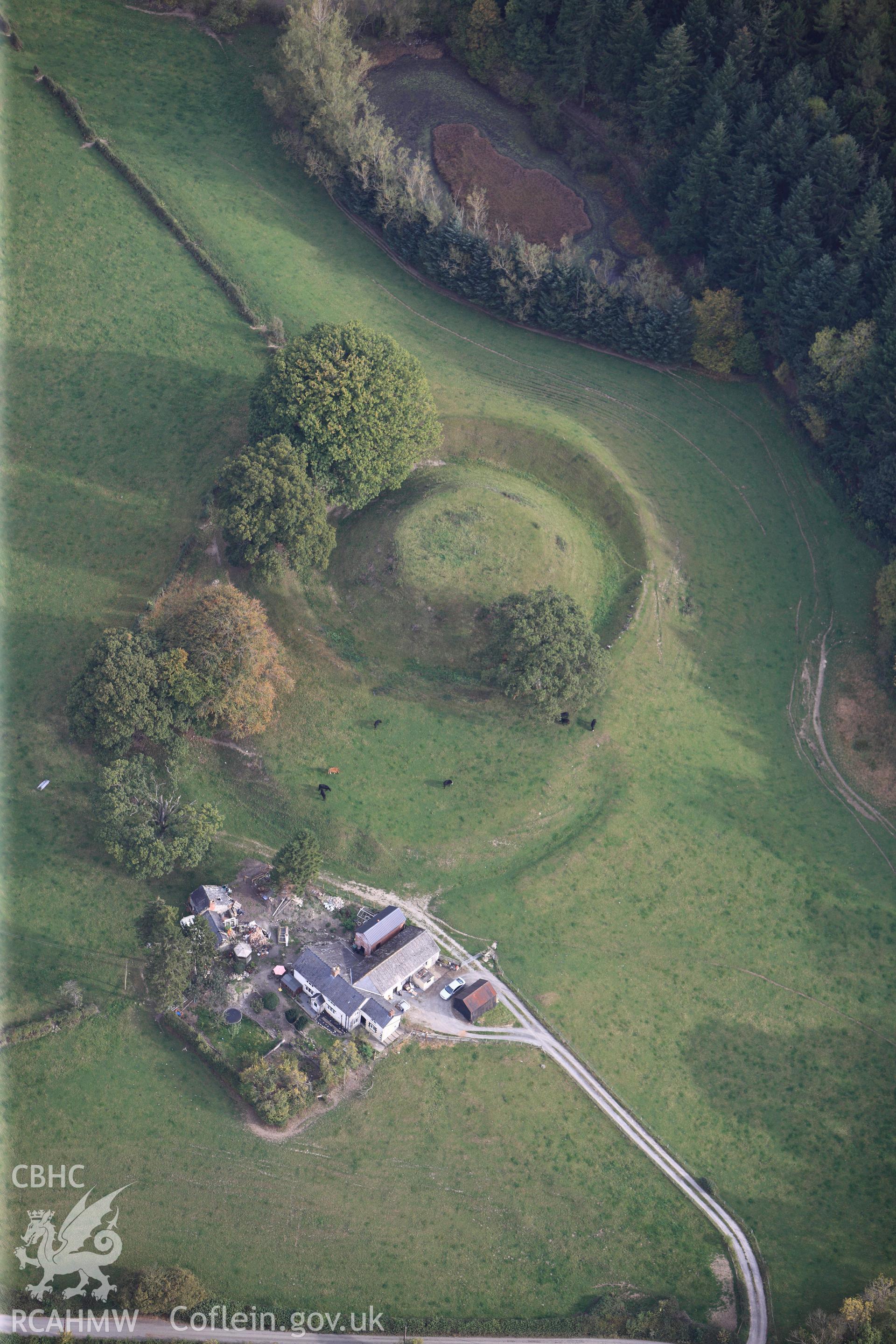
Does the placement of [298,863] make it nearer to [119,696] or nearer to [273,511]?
[119,696]

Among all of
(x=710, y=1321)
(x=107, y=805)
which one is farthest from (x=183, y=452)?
(x=710, y=1321)

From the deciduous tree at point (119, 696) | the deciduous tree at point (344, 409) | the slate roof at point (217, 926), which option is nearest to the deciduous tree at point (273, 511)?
the deciduous tree at point (344, 409)

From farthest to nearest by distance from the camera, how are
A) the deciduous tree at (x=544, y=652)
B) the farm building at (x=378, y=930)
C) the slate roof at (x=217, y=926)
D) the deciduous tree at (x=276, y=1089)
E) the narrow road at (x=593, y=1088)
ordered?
the deciduous tree at (x=544, y=652)
the slate roof at (x=217, y=926)
the farm building at (x=378, y=930)
the deciduous tree at (x=276, y=1089)
the narrow road at (x=593, y=1088)

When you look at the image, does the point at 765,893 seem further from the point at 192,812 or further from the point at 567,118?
the point at 567,118

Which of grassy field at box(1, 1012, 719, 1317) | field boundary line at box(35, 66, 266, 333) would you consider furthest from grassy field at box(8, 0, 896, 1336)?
field boundary line at box(35, 66, 266, 333)

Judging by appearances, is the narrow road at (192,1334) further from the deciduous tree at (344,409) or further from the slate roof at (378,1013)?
the deciduous tree at (344,409)


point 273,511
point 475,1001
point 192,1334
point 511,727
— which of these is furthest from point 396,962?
point 273,511
